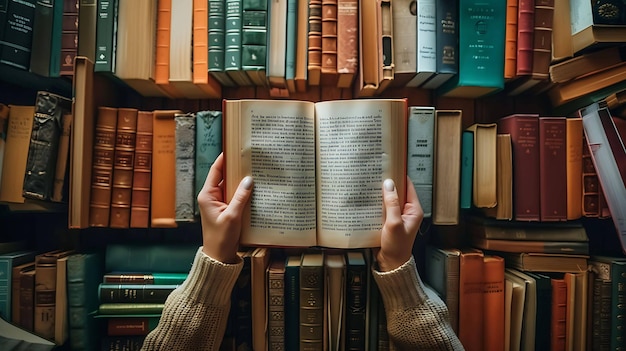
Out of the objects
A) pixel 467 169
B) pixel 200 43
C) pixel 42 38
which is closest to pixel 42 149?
pixel 42 38

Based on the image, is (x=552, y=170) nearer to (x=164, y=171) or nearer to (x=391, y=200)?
(x=391, y=200)

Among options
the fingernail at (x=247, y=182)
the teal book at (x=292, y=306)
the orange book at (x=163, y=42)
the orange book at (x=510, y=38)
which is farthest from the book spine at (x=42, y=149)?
the orange book at (x=510, y=38)

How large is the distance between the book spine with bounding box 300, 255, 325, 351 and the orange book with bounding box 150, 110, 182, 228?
1.16ft

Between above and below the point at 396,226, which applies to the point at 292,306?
below

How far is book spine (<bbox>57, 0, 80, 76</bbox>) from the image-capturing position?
92 cm

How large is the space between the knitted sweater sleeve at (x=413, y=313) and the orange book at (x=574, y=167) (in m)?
0.42

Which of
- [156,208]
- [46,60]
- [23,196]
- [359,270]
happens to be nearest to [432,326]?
[359,270]

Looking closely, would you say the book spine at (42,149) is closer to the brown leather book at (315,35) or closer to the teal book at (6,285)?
the teal book at (6,285)

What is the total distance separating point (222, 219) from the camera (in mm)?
757

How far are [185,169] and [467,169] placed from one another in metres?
0.68

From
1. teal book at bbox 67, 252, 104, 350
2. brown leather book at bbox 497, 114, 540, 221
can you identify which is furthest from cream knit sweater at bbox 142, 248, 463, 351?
brown leather book at bbox 497, 114, 540, 221

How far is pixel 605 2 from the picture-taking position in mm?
879

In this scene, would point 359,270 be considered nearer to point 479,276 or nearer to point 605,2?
point 479,276

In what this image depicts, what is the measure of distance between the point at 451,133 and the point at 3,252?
1.15 metres
